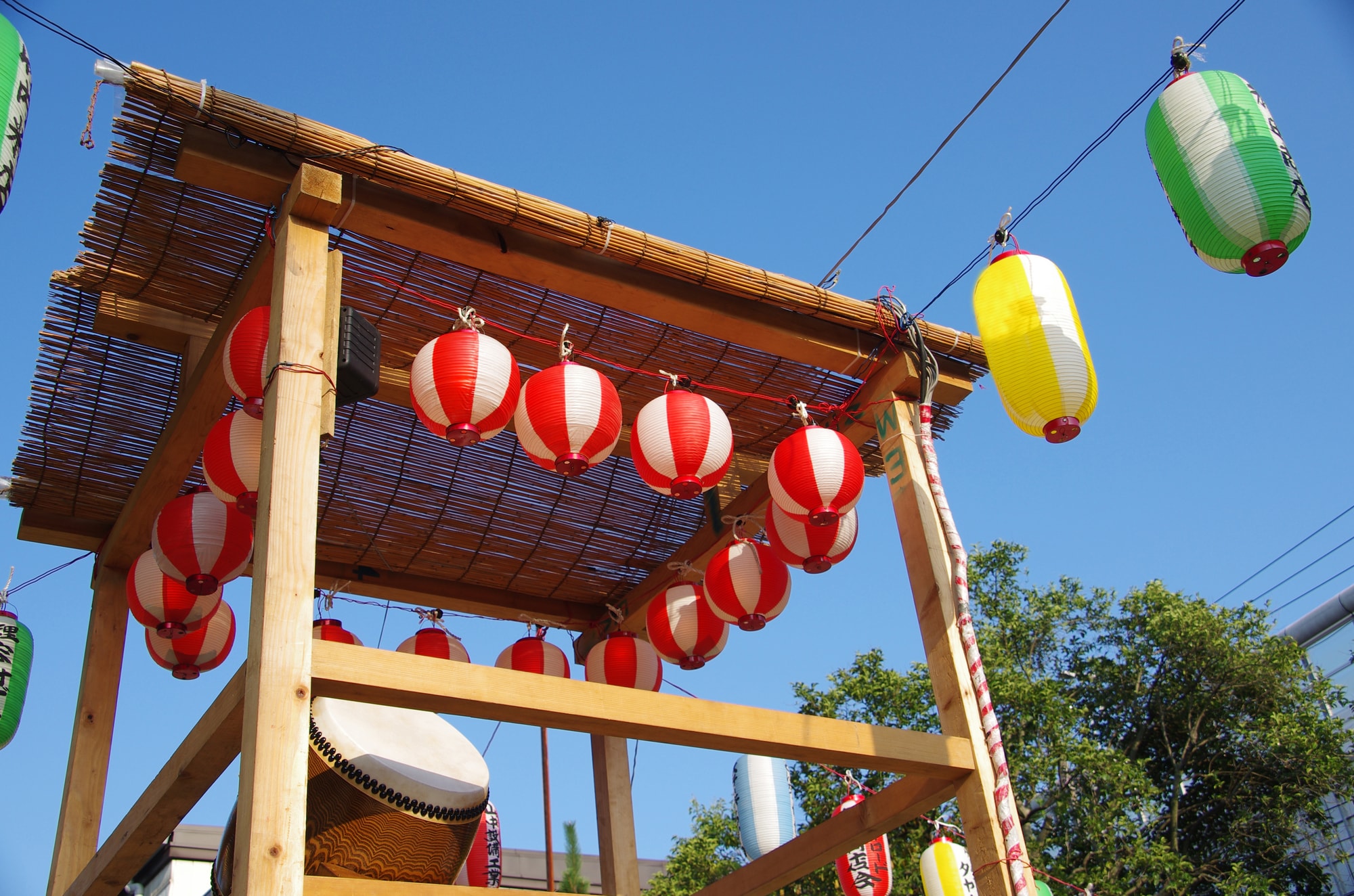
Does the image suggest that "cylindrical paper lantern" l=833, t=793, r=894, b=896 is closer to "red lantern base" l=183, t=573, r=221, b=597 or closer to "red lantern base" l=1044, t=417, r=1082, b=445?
"red lantern base" l=1044, t=417, r=1082, b=445

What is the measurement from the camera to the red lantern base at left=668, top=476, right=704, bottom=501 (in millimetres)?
3660

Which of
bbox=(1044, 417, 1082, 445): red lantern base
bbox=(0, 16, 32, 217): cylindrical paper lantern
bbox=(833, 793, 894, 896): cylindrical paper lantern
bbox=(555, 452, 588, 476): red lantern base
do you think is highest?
bbox=(0, 16, 32, 217): cylindrical paper lantern

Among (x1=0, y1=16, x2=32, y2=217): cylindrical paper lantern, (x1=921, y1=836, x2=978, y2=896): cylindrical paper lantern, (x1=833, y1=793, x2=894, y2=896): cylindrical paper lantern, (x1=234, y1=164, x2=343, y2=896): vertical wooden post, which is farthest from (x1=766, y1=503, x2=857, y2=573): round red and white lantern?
(x1=833, y1=793, x2=894, y2=896): cylindrical paper lantern

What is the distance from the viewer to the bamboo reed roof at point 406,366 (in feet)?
11.2

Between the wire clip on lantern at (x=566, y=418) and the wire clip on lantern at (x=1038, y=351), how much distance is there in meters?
1.27

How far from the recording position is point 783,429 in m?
4.66

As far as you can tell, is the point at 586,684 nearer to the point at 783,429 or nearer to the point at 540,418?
the point at 540,418

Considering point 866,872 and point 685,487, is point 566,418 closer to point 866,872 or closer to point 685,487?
point 685,487

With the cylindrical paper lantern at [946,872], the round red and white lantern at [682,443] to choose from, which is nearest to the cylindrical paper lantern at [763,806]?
the cylindrical paper lantern at [946,872]

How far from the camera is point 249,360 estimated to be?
3318 mm

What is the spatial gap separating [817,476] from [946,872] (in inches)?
135

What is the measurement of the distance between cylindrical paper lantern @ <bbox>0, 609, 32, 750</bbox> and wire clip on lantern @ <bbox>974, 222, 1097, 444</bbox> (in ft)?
12.8

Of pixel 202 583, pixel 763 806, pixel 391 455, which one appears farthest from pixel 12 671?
pixel 763 806

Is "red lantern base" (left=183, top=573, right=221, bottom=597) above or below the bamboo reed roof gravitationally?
below
